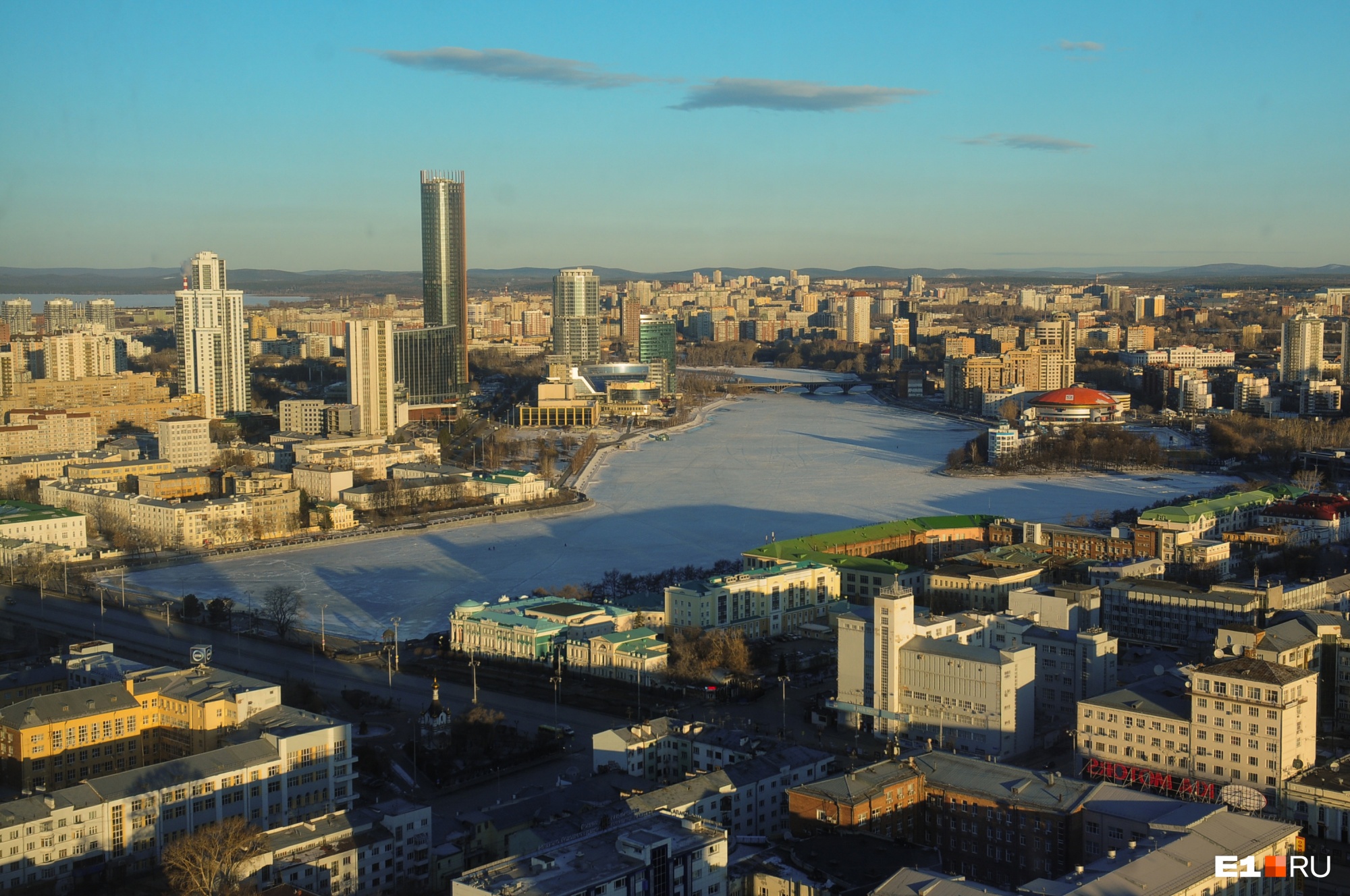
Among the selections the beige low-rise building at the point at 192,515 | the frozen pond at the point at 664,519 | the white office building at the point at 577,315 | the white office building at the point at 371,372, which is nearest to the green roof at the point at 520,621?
the frozen pond at the point at 664,519

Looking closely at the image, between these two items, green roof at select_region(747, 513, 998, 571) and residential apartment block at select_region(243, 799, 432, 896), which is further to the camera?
green roof at select_region(747, 513, 998, 571)

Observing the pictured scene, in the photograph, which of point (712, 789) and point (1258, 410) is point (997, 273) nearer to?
point (1258, 410)

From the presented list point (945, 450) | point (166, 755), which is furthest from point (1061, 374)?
point (166, 755)

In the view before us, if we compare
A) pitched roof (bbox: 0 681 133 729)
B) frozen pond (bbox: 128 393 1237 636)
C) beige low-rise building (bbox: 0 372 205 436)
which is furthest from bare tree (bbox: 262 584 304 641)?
beige low-rise building (bbox: 0 372 205 436)

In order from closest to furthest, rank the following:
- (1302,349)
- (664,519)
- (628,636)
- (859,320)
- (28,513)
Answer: (628,636) → (28,513) → (664,519) → (1302,349) → (859,320)

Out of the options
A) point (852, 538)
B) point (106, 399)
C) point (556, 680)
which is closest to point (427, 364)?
point (106, 399)

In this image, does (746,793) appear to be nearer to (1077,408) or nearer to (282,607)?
(282,607)

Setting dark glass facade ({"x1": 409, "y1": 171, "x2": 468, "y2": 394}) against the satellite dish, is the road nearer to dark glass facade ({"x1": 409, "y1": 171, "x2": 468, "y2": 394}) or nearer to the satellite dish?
the satellite dish
